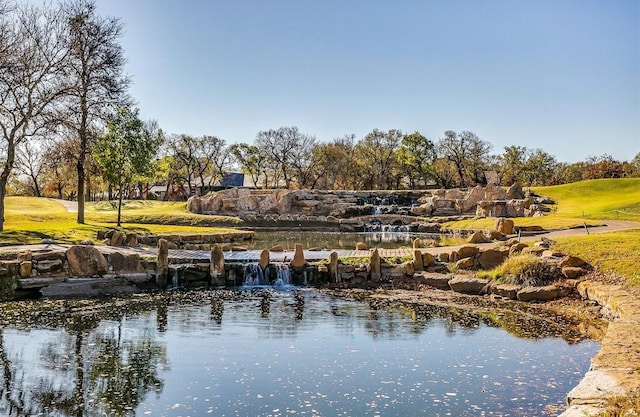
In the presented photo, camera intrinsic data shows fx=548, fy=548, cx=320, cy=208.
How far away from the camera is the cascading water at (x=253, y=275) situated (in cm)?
2070

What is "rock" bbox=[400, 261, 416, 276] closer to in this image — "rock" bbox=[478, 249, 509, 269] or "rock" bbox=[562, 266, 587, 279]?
"rock" bbox=[478, 249, 509, 269]

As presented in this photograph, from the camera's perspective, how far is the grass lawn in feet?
79.6

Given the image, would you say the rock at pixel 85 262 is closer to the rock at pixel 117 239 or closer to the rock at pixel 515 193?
the rock at pixel 117 239

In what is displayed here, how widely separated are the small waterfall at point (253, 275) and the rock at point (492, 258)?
26.8 ft

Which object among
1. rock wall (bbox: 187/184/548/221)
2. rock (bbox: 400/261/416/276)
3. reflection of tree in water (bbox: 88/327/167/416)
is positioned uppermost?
rock wall (bbox: 187/184/548/221)

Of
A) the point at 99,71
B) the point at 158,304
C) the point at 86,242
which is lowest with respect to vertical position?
the point at 158,304

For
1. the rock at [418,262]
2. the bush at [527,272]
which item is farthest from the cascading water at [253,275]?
the bush at [527,272]

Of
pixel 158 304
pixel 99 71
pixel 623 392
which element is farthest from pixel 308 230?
pixel 623 392

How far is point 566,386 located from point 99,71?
2777cm

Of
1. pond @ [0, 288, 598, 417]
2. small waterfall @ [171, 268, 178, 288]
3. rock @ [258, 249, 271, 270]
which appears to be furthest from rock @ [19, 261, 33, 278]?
rock @ [258, 249, 271, 270]

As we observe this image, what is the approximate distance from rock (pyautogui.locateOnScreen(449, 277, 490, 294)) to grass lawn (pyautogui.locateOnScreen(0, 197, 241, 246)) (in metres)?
15.7

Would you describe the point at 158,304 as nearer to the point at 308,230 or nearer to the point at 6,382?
the point at 6,382

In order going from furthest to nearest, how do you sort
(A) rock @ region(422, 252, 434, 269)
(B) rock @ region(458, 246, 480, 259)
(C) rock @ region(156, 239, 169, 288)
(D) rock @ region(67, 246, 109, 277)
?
(A) rock @ region(422, 252, 434, 269), (B) rock @ region(458, 246, 480, 259), (C) rock @ region(156, 239, 169, 288), (D) rock @ region(67, 246, 109, 277)

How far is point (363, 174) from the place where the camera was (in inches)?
3201
